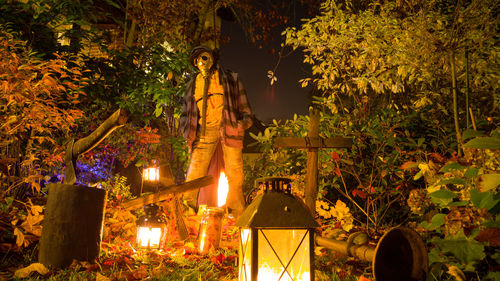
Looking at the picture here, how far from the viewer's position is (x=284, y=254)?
1828mm

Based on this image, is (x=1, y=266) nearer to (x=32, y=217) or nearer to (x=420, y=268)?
(x=32, y=217)

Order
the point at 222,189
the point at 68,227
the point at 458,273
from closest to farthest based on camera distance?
the point at 458,273 < the point at 68,227 < the point at 222,189

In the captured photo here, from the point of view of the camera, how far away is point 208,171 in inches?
225

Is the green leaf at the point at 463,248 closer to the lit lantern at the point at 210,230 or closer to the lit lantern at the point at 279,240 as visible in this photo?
the lit lantern at the point at 279,240

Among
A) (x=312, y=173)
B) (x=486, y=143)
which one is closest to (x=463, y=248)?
(x=486, y=143)

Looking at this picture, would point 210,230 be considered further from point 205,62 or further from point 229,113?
point 205,62

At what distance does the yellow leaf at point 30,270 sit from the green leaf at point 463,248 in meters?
3.14

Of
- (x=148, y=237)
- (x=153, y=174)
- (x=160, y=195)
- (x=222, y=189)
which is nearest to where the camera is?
(x=148, y=237)

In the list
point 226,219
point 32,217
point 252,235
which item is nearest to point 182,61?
point 226,219

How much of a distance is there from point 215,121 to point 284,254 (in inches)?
152

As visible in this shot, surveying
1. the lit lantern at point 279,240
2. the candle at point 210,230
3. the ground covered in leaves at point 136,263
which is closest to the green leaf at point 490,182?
the ground covered in leaves at point 136,263

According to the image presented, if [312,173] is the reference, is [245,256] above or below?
below

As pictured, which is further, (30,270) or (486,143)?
(30,270)

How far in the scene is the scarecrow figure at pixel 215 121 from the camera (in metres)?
5.29
